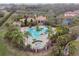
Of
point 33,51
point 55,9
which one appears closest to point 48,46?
point 33,51

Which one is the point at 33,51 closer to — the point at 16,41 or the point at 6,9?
the point at 16,41

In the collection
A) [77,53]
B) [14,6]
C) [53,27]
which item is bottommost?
[77,53]

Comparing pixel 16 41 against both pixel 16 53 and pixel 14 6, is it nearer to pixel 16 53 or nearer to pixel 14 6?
pixel 16 53

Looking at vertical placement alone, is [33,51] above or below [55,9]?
below

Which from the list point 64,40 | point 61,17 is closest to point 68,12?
point 61,17

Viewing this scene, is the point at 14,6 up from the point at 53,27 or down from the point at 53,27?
up

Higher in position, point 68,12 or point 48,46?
point 68,12

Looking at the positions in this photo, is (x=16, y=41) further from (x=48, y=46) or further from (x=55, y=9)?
(x=55, y=9)
